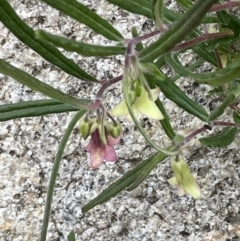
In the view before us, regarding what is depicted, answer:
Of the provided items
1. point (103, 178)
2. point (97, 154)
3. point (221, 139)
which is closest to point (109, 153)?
point (97, 154)

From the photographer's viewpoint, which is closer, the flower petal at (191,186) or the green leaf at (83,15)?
the green leaf at (83,15)

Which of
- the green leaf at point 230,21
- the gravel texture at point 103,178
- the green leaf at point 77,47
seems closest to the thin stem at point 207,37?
the green leaf at point 230,21

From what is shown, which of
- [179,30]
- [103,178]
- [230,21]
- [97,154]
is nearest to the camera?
[179,30]

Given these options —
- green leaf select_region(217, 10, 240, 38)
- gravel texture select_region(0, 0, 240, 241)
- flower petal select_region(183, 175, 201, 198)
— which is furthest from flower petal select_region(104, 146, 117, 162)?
gravel texture select_region(0, 0, 240, 241)

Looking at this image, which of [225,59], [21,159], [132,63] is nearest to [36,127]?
[21,159]

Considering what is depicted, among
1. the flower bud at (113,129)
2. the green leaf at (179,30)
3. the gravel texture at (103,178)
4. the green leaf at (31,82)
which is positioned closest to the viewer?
the green leaf at (179,30)

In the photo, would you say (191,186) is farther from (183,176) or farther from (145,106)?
(145,106)

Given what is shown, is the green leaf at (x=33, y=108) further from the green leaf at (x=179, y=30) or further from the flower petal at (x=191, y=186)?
the green leaf at (x=179, y=30)
